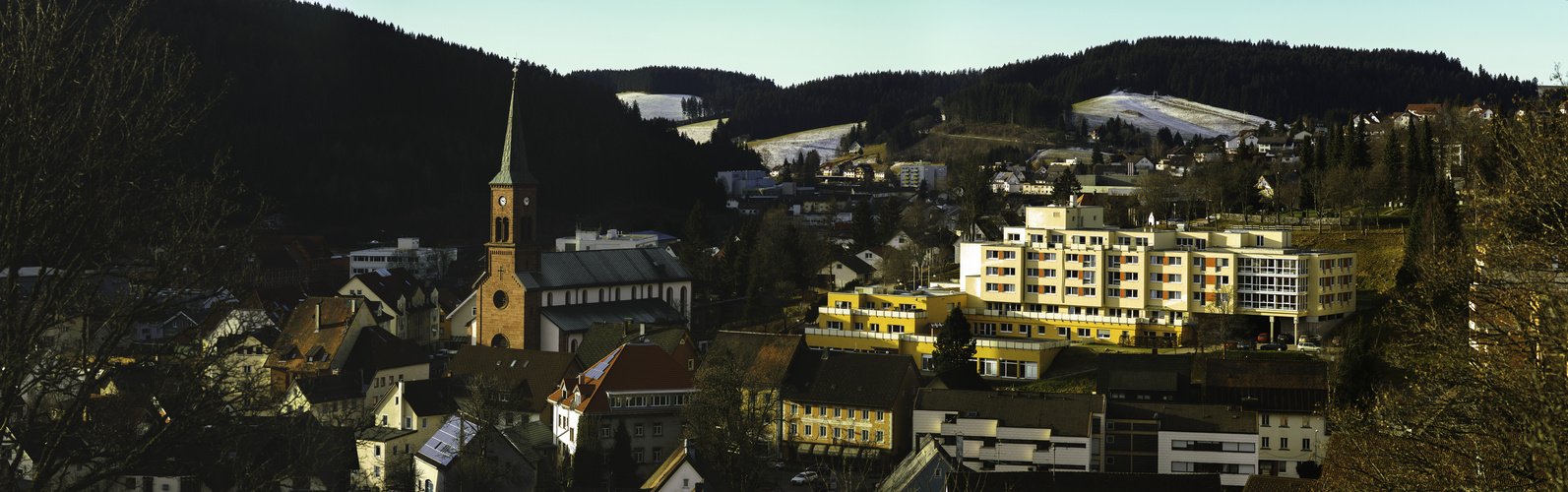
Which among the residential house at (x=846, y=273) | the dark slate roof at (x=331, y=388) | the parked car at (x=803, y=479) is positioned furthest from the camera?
the residential house at (x=846, y=273)

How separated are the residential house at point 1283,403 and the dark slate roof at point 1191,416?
2.35 feet

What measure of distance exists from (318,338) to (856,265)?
36704mm

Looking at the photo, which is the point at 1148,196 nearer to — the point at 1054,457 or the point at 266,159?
the point at 1054,457

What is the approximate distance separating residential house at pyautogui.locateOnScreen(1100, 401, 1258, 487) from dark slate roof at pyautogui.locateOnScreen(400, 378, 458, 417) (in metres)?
21.8

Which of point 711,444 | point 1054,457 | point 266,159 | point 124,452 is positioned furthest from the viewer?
point 266,159

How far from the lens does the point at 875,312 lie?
58875 millimetres

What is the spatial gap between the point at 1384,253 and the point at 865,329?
76.2ft

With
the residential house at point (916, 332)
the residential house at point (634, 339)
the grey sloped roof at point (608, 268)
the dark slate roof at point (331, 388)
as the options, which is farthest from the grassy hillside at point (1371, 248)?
the dark slate roof at point (331, 388)

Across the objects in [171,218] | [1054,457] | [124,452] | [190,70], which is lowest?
[1054,457]

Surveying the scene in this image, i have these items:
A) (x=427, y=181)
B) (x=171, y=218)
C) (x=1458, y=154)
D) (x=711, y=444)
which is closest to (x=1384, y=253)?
Result: (x=1458, y=154)

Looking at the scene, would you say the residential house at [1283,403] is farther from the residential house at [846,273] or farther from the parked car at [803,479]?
the residential house at [846,273]

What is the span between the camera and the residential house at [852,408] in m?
45.7

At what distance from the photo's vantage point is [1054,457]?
41.8 meters

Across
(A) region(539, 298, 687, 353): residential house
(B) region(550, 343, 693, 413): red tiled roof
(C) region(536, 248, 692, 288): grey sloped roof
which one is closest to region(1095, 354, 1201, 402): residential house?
(B) region(550, 343, 693, 413): red tiled roof
